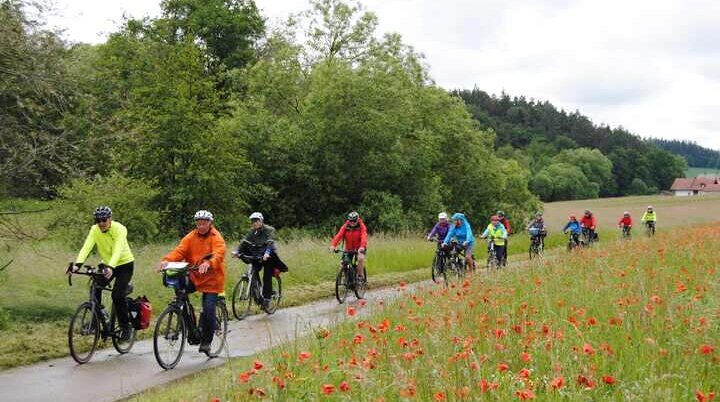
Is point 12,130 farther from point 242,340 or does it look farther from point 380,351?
point 380,351

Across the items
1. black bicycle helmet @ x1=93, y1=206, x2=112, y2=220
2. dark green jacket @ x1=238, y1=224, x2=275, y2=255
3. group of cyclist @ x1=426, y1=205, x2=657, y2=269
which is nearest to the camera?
black bicycle helmet @ x1=93, y1=206, x2=112, y2=220

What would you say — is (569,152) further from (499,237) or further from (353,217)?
(353,217)

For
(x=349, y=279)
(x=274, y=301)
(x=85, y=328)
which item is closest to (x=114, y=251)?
(x=85, y=328)

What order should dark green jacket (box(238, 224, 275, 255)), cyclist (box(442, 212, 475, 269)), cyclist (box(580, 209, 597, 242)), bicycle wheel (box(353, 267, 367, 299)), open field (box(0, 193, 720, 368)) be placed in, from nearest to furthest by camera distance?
open field (box(0, 193, 720, 368))
dark green jacket (box(238, 224, 275, 255))
bicycle wheel (box(353, 267, 367, 299))
cyclist (box(442, 212, 475, 269))
cyclist (box(580, 209, 597, 242))

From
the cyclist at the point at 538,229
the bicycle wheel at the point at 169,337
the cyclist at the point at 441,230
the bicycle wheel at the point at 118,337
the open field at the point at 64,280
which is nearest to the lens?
the bicycle wheel at the point at 169,337

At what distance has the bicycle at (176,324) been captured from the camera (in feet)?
29.8

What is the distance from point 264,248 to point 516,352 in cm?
906

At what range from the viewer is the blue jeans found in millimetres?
9570

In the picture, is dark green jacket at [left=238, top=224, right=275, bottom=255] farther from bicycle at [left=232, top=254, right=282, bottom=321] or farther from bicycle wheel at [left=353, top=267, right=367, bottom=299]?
bicycle wheel at [left=353, top=267, right=367, bottom=299]

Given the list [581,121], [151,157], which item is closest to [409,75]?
[151,157]

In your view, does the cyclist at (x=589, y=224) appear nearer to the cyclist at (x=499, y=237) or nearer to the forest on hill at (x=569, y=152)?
the cyclist at (x=499, y=237)

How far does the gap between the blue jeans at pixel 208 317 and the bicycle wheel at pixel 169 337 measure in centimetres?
25

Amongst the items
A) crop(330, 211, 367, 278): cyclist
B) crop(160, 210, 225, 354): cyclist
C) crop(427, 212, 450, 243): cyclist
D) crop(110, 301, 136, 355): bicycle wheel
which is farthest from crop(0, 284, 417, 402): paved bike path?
crop(427, 212, 450, 243): cyclist

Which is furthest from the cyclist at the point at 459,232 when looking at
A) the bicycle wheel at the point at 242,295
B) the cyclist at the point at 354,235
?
the bicycle wheel at the point at 242,295
